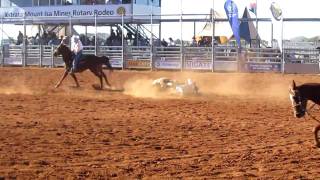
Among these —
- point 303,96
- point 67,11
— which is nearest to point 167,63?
point 67,11

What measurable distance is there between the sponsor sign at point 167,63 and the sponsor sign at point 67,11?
809 cm

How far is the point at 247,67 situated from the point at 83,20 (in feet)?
44.9

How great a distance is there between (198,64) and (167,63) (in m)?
1.96

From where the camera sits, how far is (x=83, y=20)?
4006 centimetres

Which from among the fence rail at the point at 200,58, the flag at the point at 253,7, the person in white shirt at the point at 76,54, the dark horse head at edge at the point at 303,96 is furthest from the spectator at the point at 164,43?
the dark horse head at edge at the point at 303,96

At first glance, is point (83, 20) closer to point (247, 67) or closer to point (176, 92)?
point (247, 67)

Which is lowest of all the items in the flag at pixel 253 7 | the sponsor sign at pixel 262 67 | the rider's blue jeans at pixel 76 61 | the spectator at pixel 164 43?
the sponsor sign at pixel 262 67

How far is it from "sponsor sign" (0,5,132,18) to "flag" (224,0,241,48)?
34.3ft

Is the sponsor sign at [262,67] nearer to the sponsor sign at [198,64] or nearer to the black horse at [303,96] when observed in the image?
the sponsor sign at [198,64]

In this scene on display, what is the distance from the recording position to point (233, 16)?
31578 millimetres

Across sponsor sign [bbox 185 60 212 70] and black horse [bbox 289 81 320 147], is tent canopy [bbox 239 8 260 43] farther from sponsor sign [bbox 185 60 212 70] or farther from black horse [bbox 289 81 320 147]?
black horse [bbox 289 81 320 147]

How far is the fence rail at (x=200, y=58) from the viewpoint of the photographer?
99.0 feet

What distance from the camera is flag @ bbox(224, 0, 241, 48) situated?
31.5 m

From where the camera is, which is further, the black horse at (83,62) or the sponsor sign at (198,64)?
the sponsor sign at (198,64)
